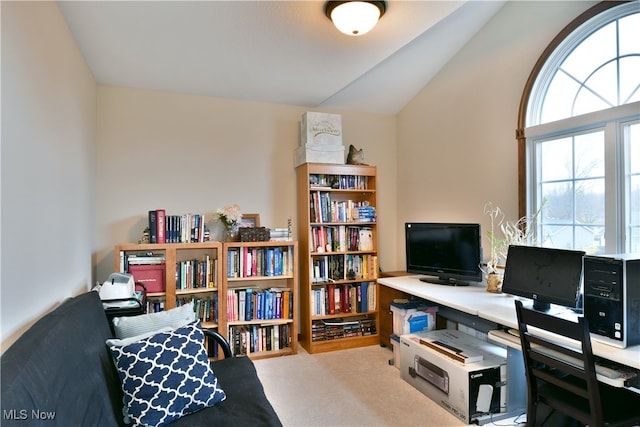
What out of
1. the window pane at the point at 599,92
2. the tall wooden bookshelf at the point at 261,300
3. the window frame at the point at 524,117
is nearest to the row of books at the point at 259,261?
the tall wooden bookshelf at the point at 261,300

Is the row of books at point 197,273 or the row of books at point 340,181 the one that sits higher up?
the row of books at point 340,181

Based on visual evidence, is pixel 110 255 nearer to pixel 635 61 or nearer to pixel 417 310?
pixel 417 310

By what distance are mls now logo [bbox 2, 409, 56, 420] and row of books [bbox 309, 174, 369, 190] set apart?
2883 mm

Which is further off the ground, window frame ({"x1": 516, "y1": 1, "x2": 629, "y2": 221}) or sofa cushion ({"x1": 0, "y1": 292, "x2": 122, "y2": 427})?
window frame ({"x1": 516, "y1": 1, "x2": 629, "y2": 221})

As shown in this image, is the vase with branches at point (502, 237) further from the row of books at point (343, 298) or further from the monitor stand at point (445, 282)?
the row of books at point (343, 298)

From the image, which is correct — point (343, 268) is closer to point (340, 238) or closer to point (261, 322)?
point (340, 238)

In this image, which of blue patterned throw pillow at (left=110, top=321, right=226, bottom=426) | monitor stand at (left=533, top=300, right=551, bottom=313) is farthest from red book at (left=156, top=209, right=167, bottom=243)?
monitor stand at (left=533, top=300, right=551, bottom=313)

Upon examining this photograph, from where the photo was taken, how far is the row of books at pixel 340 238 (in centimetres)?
373

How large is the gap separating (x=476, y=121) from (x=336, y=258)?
6.11ft

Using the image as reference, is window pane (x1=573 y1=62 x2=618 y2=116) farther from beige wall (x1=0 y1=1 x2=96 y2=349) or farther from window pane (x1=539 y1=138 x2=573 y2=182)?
beige wall (x1=0 y1=1 x2=96 y2=349)

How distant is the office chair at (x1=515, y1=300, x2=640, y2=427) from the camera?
5.40ft

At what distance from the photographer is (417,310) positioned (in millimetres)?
3199

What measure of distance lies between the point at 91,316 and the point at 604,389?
2.54m

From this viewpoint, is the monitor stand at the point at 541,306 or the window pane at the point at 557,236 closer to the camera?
the monitor stand at the point at 541,306
